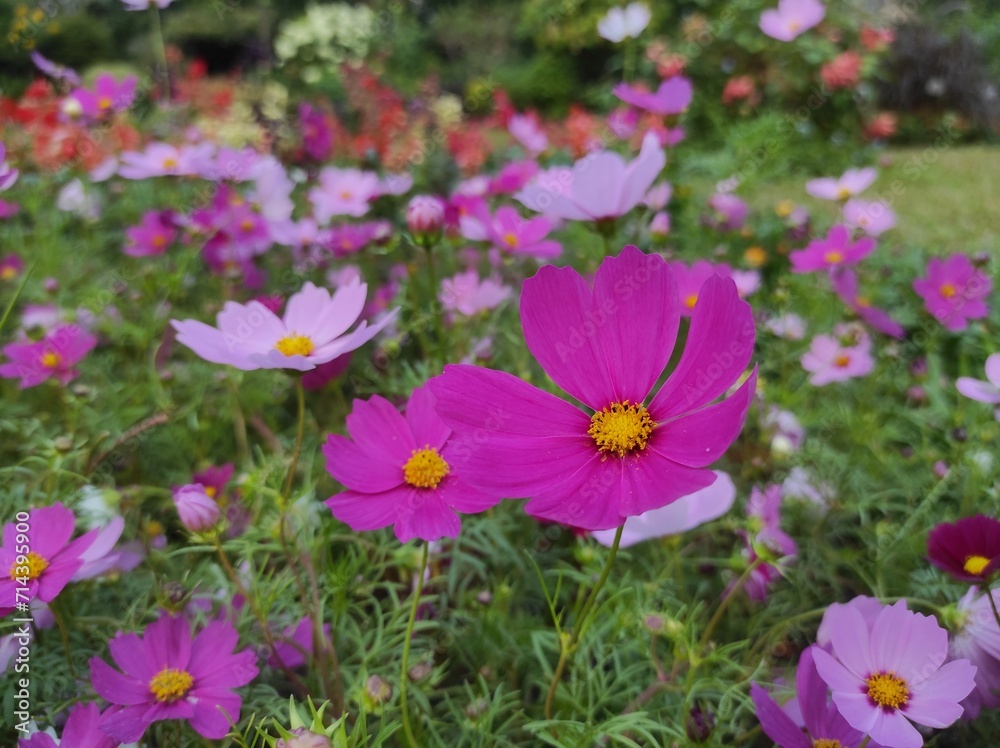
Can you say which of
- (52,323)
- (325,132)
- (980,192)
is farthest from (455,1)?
(52,323)

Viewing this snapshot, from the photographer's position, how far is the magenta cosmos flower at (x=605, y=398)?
394 mm

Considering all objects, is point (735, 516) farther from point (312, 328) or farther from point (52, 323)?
point (52, 323)

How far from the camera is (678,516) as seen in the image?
0.66 meters

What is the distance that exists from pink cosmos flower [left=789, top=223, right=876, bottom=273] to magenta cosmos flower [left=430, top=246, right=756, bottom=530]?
0.70m

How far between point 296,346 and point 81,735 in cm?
30

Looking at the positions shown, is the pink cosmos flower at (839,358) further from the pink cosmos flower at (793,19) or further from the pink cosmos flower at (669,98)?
the pink cosmos flower at (793,19)

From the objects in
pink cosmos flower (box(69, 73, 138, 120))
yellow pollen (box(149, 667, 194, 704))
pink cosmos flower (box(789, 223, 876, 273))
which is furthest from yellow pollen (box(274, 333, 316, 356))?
pink cosmos flower (box(69, 73, 138, 120))

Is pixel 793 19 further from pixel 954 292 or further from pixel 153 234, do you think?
pixel 153 234

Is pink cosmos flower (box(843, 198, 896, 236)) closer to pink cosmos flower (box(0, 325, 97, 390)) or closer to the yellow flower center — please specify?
the yellow flower center

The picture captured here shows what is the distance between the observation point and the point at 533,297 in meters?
0.44

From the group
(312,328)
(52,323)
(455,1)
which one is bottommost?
(455,1)

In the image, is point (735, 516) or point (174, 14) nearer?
point (735, 516)

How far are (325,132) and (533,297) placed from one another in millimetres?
1375

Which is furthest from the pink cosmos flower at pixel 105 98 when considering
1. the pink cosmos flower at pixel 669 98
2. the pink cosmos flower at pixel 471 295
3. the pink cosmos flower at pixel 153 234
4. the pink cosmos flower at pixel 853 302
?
the pink cosmos flower at pixel 853 302
